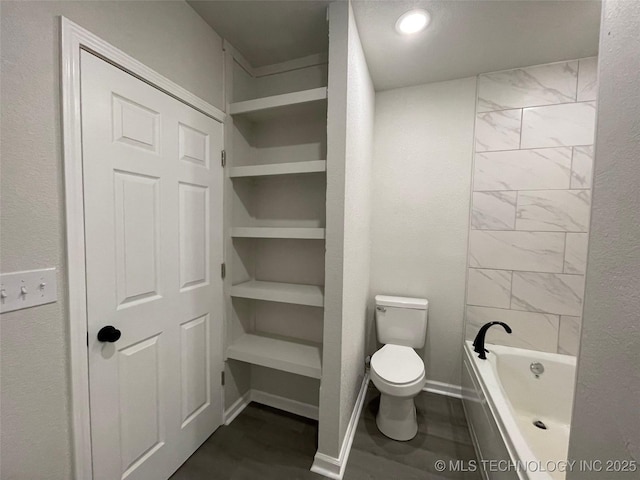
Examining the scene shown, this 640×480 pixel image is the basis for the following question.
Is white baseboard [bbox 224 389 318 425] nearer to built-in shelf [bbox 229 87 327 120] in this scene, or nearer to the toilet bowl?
the toilet bowl

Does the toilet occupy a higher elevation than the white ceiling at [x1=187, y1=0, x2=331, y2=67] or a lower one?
lower

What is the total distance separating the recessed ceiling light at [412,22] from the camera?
4.36 feet

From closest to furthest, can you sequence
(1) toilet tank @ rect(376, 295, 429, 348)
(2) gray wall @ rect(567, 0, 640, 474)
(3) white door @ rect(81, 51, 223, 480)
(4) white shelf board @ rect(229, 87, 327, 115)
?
(2) gray wall @ rect(567, 0, 640, 474)
(3) white door @ rect(81, 51, 223, 480)
(4) white shelf board @ rect(229, 87, 327, 115)
(1) toilet tank @ rect(376, 295, 429, 348)

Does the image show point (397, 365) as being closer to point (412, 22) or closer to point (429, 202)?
point (429, 202)

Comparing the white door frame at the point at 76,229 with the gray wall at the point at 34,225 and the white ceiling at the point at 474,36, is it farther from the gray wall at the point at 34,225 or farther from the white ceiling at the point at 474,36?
the white ceiling at the point at 474,36

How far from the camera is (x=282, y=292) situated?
5.24 ft

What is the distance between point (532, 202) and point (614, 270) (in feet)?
5.06

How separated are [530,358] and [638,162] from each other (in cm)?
181

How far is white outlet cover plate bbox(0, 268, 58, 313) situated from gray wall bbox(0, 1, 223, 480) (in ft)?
0.07

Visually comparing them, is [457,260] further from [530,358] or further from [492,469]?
[492,469]

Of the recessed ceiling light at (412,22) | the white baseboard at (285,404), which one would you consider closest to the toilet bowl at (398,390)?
the white baseboard at (285,404)

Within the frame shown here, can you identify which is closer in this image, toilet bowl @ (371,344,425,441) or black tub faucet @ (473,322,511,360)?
toilet bowl @ (371,344,425,441)

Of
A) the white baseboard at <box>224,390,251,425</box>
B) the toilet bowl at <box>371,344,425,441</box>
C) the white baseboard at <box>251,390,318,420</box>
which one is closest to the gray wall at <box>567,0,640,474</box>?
the toilet bowl at <box>371,344,425,441</box>

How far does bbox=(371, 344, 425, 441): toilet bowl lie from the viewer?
1501mm
